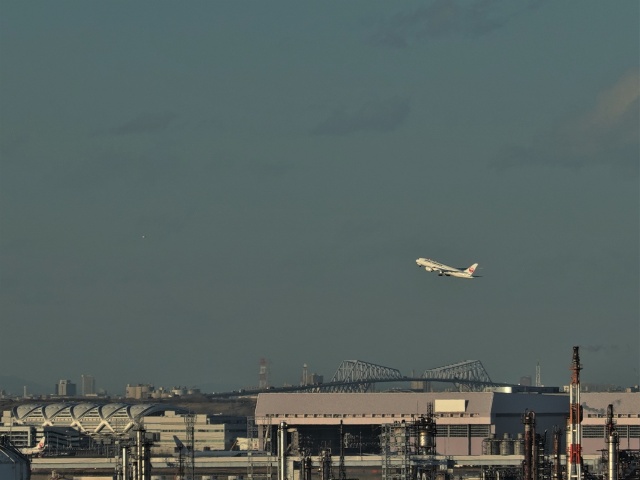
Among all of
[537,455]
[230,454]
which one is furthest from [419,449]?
[230,454]

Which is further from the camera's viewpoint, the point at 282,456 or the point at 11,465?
the point at 11,465

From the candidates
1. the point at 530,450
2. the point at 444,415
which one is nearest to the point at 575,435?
the point at 530,450

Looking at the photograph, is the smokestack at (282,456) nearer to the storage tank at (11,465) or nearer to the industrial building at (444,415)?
the storage tank at (11,465)

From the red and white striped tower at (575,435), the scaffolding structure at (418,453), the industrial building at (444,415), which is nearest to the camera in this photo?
the red and white striped tower at (575,435)

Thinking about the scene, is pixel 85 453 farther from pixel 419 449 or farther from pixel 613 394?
pixel 419 449

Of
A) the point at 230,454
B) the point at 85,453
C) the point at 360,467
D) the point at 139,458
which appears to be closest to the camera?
the point at 139,458

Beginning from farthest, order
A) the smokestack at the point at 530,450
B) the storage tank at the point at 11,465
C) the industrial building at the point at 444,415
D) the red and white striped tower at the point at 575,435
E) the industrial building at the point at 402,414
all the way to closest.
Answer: the industrial building at the point at 402,414 < the industrial building at the point at 444,415 < the smokestack at the point at 530,450 < the storage tank at the point at 11,465 < the red and white striped tower at the point at 575,435

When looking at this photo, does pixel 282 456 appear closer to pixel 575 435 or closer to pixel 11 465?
pixel 11 465

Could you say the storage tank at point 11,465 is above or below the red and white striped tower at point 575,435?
below

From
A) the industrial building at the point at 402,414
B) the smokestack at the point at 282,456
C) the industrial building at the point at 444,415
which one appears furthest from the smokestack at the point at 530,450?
the industrial building at the point at 402,414
